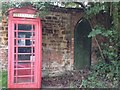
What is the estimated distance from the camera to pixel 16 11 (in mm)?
6867

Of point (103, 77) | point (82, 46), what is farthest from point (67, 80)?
point (82, 46)

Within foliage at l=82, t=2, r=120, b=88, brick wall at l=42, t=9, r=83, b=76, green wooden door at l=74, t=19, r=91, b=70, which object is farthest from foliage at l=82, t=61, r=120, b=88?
brick wall at l=42, t=9, r=83, b=76

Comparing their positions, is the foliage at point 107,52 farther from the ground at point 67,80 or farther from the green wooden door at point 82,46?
the green wooden door at point 82,46

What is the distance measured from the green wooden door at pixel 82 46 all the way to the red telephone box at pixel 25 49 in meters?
2.27

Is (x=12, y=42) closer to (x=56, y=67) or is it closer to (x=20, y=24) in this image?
(x=20, y=24)

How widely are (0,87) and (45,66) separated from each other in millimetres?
2010

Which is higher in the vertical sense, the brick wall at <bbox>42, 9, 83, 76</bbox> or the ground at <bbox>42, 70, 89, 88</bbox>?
the brick wall at <bbox>42, 9, 83, 76</bbox>

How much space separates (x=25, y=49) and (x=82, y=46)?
8.93 feet

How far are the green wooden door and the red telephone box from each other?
2.27m

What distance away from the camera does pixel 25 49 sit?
7125mm

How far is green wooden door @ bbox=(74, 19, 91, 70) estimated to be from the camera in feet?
29.6

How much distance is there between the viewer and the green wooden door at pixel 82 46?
29.6ft

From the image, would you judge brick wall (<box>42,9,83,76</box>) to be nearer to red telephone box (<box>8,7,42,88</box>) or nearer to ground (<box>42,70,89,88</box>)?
ground (<box>42,70,89,88</box>)

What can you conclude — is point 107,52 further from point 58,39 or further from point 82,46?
point 58,39
